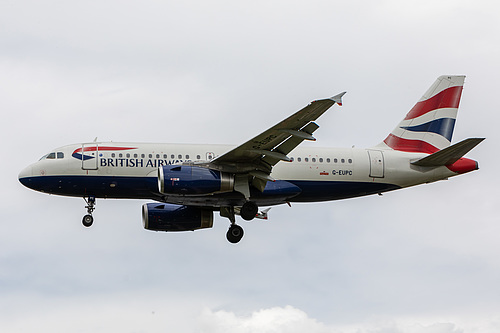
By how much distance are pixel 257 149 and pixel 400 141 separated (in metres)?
9.44

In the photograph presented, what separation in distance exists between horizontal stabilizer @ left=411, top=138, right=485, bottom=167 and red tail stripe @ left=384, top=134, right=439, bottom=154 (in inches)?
67.8

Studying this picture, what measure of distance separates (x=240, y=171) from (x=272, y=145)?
214 cm

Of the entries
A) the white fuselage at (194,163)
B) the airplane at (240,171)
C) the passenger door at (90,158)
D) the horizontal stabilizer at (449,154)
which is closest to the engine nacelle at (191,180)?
the airplane at (240,171)

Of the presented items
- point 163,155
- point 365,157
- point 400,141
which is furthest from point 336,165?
point 163,155

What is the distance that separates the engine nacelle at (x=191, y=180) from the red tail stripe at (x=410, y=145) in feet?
30.8

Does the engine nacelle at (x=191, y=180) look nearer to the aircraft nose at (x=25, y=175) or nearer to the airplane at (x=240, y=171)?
the airplane at (x=240, y=171)

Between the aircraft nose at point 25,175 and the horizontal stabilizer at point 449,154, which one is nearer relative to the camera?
the horizontal stabilizer at point 449,154

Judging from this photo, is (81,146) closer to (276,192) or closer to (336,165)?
(276,192)

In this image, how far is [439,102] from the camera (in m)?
41.8

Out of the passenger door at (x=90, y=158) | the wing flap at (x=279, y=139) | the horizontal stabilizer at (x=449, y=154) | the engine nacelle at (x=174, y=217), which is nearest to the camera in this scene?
the wing flap at (x=279, y=139)

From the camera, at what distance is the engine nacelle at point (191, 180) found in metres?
34.2

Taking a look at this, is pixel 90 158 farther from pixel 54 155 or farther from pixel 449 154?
pixel 449 154

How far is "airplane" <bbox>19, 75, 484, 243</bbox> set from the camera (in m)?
34.6

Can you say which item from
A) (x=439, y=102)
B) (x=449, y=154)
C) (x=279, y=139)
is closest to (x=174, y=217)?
(x=279, y=139)
